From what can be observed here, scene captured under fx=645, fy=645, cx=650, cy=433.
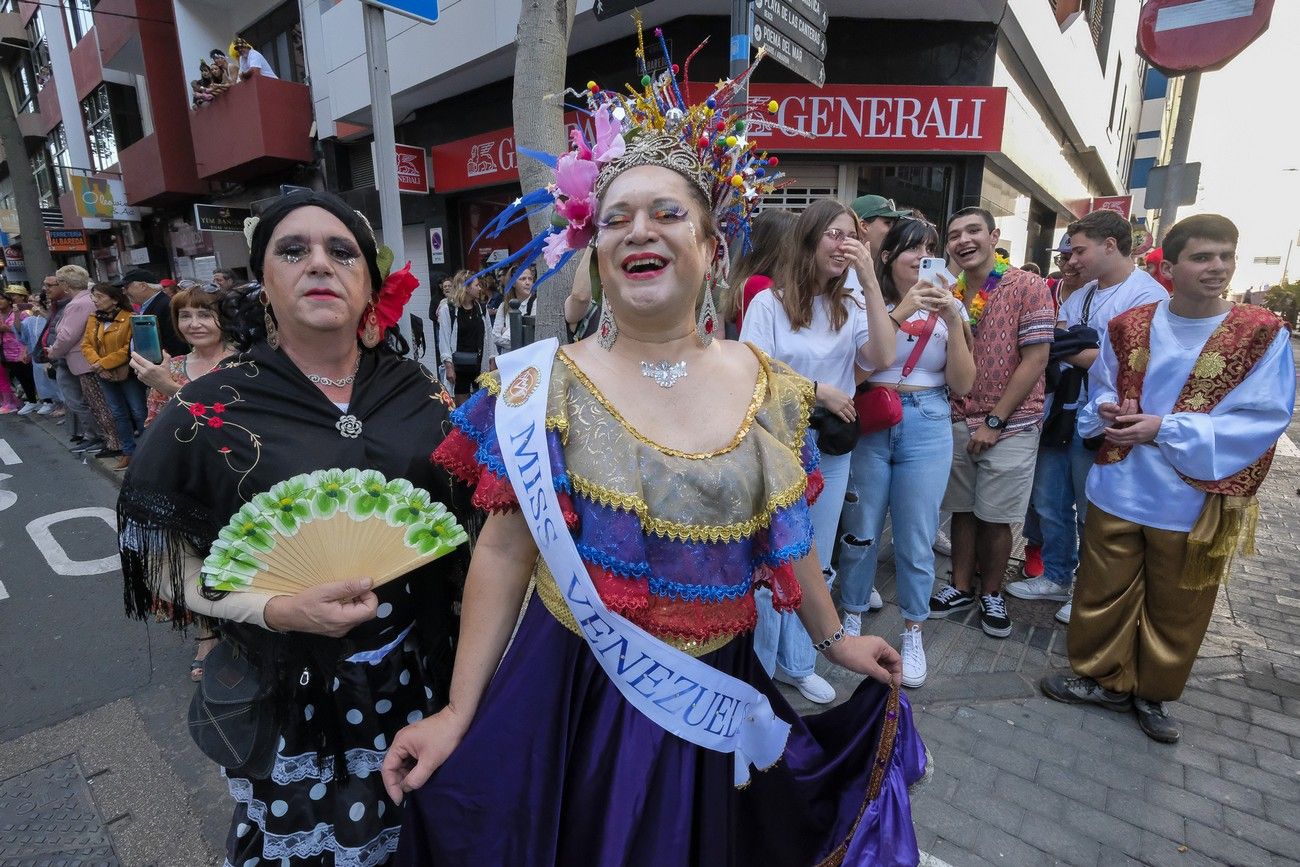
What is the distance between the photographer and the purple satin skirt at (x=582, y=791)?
1.25 metres

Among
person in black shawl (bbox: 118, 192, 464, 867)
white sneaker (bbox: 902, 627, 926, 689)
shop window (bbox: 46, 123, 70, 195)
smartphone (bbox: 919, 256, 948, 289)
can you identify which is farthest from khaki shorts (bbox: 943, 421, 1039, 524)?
shop window (bbox: 46, 123, 70, 195)

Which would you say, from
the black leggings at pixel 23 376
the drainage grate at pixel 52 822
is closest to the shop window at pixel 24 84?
the black leggings at pixel 23 376

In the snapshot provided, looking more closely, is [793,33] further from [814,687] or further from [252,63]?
[252,63]

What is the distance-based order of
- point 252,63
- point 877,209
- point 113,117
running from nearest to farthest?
1. point 877,209
2. point 252,63
3. point 113,117

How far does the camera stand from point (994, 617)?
3.50m

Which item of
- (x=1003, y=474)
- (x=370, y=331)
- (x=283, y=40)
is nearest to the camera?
(x=370, y=331)

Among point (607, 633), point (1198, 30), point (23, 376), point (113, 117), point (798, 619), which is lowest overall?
point (23, 376)

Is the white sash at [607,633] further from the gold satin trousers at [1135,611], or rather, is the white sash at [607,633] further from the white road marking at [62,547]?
the white road marking at [62,547]

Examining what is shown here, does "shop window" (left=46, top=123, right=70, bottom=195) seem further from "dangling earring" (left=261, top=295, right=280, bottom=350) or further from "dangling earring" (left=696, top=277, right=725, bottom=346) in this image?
"dangling earring" (left=696, top=277, right=725, bottom=346)

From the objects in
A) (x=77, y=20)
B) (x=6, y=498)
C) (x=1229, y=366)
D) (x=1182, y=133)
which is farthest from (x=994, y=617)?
(x=77, y=20)

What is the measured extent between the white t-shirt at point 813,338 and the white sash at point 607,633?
1.47 meters

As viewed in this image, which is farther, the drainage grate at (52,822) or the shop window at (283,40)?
the shop window at (283,40)

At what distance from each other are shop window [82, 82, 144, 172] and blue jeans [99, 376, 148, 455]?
14772 millimetres

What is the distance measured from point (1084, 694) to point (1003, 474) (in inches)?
43.7
